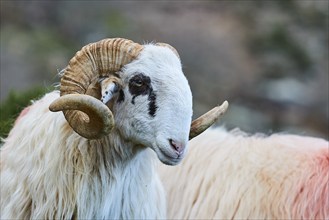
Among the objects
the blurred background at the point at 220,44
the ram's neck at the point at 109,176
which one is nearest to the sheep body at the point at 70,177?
the ram's neck at the point at 109,176

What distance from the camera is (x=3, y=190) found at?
5.50 metres

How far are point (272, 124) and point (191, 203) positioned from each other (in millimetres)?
9346

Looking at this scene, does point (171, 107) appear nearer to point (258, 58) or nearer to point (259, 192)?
point (259, 192)

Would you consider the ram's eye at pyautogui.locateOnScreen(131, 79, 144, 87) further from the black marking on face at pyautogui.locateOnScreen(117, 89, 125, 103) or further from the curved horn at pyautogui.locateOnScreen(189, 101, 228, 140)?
the curved horn at pyautogui.locateOnScreen(189, 101, 228, 140)

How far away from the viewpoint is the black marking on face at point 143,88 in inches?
Answer: 192

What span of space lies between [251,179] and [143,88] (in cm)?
178

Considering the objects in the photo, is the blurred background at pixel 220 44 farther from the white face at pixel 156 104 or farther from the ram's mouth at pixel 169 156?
the ram's mouth at pixel 169 156

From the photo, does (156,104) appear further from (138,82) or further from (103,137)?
(103,137)

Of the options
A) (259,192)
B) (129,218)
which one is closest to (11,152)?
(129,218)

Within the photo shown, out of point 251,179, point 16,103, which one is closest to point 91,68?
point 251,179

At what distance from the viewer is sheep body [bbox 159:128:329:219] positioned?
618 cm

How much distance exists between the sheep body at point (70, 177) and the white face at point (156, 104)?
203 mm

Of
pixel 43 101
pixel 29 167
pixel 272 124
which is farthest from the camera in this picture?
pixel 272 124

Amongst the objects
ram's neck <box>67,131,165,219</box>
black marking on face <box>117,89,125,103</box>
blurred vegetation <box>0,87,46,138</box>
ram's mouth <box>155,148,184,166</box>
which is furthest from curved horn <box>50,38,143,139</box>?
blurred vegetation <box>0,87,46,138</box>
